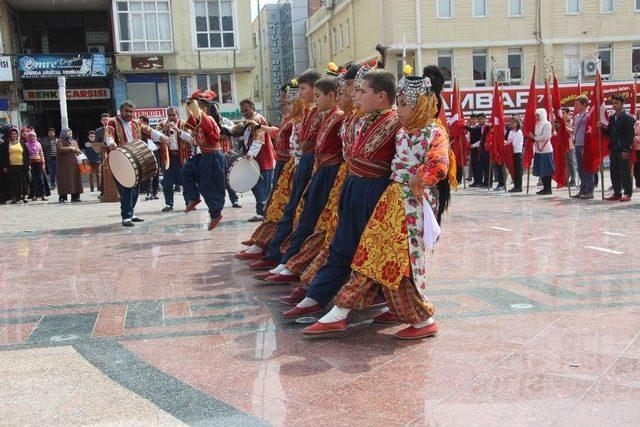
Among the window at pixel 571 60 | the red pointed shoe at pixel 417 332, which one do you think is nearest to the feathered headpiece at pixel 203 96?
the red pointed shoe at pixel 417 332

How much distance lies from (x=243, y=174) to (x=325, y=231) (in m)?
3.71

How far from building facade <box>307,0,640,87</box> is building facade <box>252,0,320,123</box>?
14717mm

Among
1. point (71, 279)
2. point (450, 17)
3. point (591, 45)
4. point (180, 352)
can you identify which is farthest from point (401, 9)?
point (180, 352)

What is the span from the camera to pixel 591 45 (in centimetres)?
3122

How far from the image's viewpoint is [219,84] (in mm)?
32281

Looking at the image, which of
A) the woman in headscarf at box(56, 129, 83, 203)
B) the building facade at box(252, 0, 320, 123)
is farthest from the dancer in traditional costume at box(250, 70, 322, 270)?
the building facade at box(252, 0, 320, 123)

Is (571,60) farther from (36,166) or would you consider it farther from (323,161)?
(323,161)

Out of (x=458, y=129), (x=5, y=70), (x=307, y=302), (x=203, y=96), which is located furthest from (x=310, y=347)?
(x=5, y=70)

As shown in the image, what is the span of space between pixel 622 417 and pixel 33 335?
11.9 ft

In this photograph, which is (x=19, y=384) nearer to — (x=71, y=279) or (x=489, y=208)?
(x=71, y=279)

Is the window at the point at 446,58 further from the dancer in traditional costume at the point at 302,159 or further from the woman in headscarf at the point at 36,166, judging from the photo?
the dancer in traditional costume at the point at 302,159

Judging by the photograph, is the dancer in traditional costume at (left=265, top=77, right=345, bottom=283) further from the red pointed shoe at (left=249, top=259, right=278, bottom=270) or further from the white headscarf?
the white headscarf

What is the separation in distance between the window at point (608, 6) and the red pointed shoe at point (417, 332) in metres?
31.1

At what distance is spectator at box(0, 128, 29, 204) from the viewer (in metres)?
15.3
